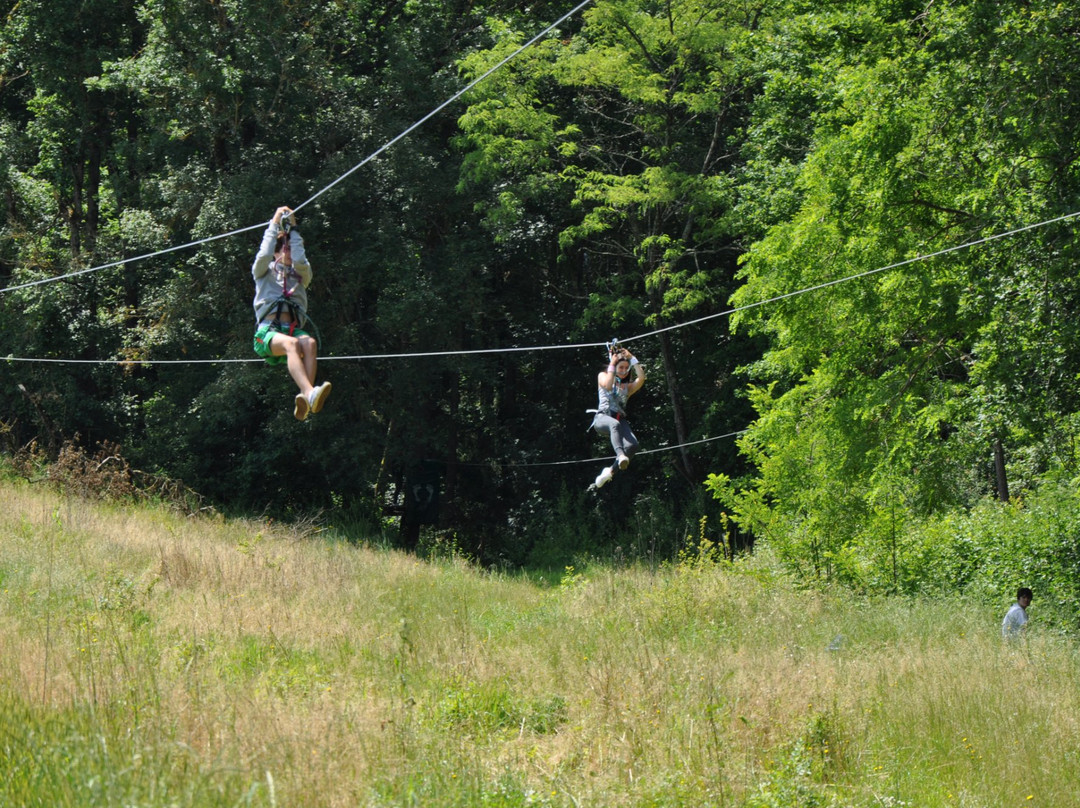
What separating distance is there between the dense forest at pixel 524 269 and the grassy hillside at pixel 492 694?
5.30 meters

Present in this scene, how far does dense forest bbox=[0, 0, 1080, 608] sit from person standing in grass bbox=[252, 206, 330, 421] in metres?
9.58

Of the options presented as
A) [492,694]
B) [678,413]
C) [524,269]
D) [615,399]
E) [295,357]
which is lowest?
[492,694]

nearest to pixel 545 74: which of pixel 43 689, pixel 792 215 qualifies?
pixel 792 215

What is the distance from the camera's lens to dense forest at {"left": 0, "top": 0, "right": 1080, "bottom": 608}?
Result: 1800cm

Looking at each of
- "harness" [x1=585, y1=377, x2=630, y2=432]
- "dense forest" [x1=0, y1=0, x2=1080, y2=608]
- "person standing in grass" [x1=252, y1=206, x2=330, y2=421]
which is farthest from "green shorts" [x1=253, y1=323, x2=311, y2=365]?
"dense forest" [x1=0, y1=0, x2=1080, y2=608]

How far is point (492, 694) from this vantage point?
9656mm

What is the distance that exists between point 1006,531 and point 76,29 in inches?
865

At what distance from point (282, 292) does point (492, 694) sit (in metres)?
3.90

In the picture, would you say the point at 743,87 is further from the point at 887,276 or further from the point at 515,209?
the point at 887,276

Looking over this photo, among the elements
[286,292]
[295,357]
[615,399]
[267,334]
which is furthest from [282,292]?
[615,399]

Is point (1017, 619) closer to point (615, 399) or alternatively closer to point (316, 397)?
point (615, 399)

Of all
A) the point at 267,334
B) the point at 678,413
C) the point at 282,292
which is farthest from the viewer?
the point at 678,413

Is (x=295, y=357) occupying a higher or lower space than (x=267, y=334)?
lower

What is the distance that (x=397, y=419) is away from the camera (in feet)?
86.1
